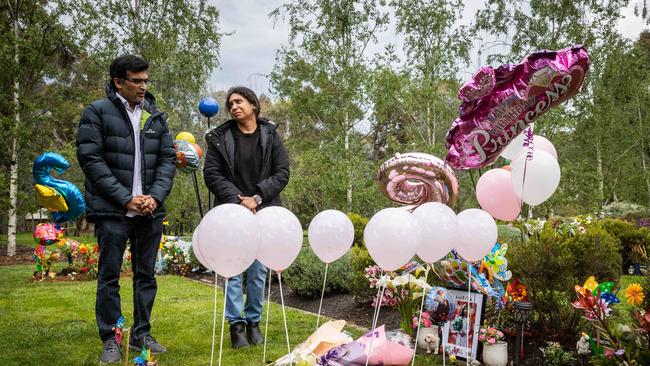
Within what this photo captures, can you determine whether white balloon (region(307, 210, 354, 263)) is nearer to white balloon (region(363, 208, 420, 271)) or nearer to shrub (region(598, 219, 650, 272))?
white balloon (region(363, 208, 420, 271))

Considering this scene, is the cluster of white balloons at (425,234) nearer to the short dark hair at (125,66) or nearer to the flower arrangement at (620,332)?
the flower arrangement at (620,332)

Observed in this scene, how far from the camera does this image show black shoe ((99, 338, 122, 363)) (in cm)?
288

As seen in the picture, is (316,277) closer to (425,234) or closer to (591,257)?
(591,257)

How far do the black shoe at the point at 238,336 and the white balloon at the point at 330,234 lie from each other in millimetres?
1008

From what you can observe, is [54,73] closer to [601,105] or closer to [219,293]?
[219,293]

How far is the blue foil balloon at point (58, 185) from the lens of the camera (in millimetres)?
4078

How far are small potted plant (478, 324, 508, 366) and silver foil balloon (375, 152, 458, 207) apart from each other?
2.89 feet

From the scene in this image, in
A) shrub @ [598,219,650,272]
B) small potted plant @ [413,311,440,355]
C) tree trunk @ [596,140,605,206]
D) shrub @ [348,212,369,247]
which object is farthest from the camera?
tree trunk @ [596,140,605,206]

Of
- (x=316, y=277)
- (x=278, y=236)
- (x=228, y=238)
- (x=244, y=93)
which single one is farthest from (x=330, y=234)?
(x=316, y=277)

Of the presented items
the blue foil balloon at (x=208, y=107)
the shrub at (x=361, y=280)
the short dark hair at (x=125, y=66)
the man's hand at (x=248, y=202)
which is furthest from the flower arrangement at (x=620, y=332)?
the blue foil balloon at (x=208, y=107)

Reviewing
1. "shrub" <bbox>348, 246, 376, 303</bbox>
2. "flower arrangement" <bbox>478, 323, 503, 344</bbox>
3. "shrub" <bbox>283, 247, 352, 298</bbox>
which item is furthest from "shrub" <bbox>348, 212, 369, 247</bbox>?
"flower arrangement" <bbox>478, 323, 503, 344</bbox>

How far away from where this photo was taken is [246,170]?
11.2 ft

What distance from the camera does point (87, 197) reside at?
3.02 m

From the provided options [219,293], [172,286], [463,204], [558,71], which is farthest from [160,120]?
[463,204]
